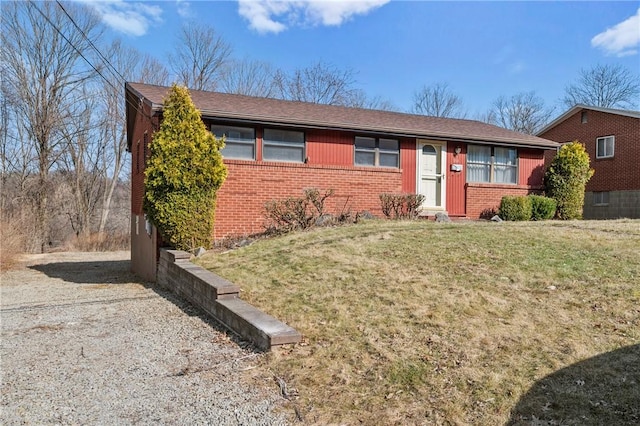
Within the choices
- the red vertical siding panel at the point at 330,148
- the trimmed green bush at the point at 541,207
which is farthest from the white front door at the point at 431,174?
the trimmed green bush at the point at 541,207

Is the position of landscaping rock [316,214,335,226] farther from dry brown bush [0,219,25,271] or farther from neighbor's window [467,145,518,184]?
dry brown bush [0,219,25,271]

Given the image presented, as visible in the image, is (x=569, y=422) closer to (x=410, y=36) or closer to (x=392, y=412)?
(x=392, y=412)

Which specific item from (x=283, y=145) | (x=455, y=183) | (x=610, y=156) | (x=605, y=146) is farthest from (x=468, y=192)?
(x=605, y=146)

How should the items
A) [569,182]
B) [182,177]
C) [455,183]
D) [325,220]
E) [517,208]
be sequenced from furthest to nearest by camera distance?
1. [569,182]
2. [455,183]
3. [517,208]
4. [325,220]
5. [182,177]

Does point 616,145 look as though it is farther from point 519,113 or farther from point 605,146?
point 519,113

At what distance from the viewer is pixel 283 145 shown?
448 inches

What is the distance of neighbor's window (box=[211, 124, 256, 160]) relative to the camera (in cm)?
1077

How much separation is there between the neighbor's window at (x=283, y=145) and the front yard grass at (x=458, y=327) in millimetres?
4252

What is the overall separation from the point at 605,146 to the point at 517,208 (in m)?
10.1

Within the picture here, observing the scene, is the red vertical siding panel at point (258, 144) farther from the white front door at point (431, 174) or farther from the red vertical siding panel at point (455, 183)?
the red vertical siding panel at point (455, 183)

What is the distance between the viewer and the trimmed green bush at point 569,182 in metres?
13.8

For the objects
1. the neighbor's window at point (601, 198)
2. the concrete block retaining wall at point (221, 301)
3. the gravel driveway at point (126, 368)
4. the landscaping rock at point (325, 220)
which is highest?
the neighbor's window at point (601, 198)

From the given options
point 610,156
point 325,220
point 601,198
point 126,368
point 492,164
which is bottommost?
point 126,368

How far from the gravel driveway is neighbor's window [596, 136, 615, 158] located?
758 inches
